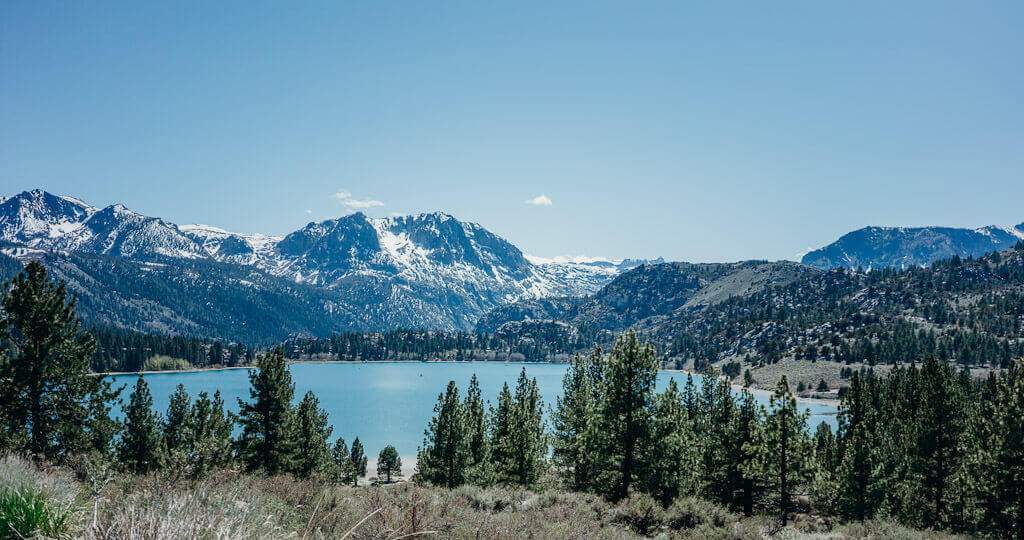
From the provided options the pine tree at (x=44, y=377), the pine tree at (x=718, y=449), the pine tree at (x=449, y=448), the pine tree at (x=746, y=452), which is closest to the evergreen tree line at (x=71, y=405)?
the pine tree at (x=44, y=377)

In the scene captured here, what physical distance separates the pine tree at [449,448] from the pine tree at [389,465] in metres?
44.2

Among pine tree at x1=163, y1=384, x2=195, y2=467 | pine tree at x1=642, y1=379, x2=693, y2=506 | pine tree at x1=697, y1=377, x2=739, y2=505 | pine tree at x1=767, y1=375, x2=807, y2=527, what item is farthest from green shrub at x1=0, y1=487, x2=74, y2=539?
pine tree at x1=163, y1=384, x2=195, y2=467

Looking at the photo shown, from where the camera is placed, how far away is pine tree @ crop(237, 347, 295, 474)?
32.6 metres

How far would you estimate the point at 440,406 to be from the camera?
119 feet

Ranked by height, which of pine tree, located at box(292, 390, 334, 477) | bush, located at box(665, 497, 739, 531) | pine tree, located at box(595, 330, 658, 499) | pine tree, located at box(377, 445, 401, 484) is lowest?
pine tree, located at box(377, 445, 401, 484)

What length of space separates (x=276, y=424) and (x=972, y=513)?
42.3 metres

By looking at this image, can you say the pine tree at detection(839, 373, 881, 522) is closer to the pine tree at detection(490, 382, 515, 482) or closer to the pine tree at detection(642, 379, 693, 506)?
the pine tree at detection(642, 379, 693, 506)

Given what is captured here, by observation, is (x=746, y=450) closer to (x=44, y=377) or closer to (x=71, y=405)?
(x=71, y=405)

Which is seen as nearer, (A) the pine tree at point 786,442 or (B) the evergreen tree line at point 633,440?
(B) the evergreen tree line at point 633,440

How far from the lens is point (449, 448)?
1384 inches

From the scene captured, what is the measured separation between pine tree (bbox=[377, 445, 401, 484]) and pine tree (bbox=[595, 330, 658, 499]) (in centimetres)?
5984

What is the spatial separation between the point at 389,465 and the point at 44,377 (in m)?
58.0

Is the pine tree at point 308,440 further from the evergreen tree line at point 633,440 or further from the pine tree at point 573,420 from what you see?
the pine tree at point 573,420

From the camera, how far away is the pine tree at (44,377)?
23.3 meters
